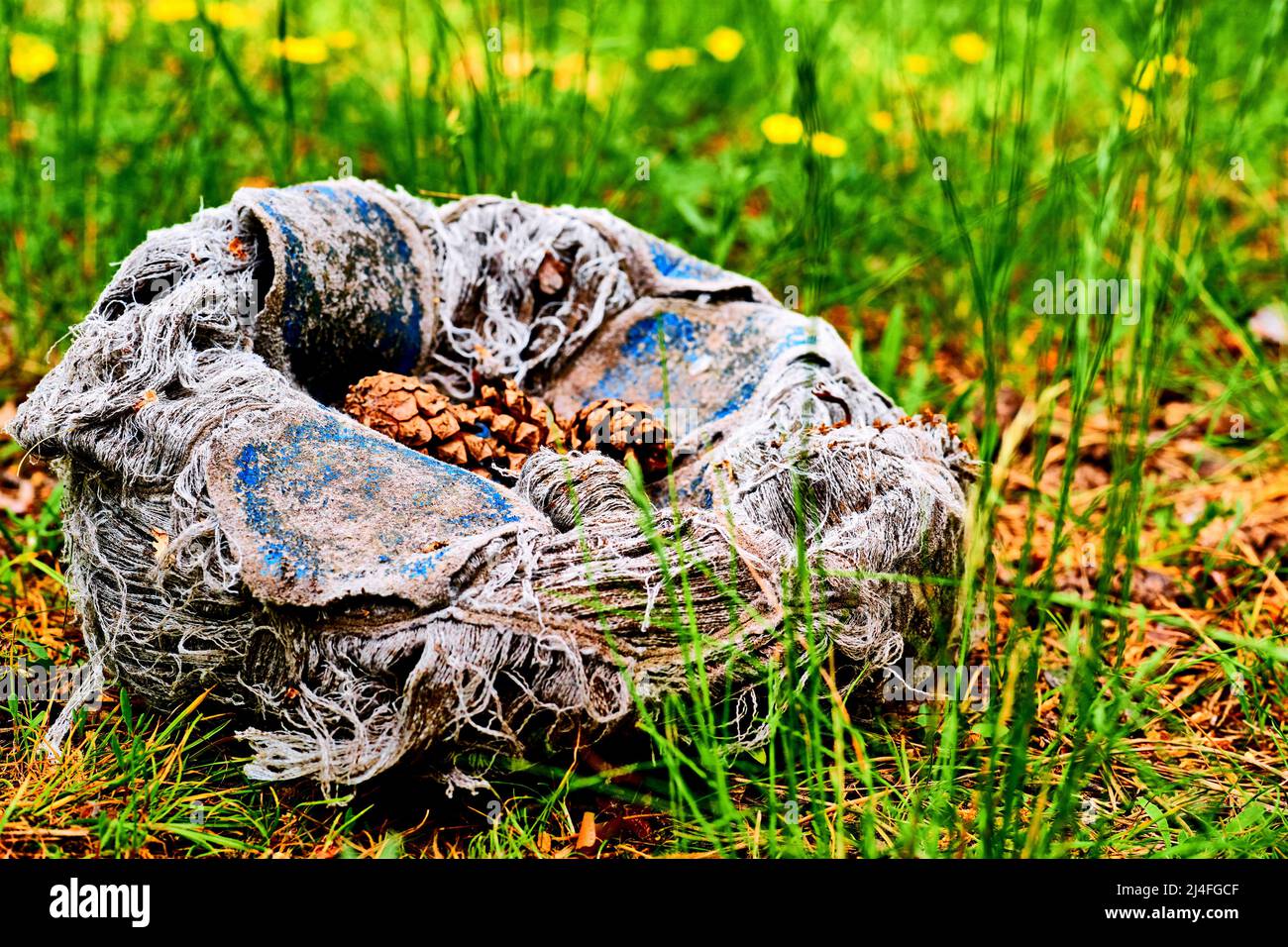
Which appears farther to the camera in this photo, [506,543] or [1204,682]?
[1204,682]

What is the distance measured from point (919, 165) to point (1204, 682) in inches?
60.1

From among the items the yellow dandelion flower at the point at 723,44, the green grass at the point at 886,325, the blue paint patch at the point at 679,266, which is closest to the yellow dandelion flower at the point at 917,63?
the green grass at the point at 886,325

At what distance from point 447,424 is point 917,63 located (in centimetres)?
181

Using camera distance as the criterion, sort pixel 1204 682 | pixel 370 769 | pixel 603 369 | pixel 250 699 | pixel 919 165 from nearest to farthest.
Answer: pixel 370 769 < pixel 250 699 < pixel 1204 682 < pixel 603 369 < pixel 919 165

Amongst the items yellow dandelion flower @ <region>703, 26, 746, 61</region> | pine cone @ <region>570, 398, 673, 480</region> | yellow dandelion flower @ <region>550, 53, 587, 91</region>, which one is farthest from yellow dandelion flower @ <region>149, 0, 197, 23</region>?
pine cone @ <region>570, 398, 673, 480</region>

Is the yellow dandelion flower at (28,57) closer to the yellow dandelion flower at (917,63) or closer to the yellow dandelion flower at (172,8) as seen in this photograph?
the yellow dandelion flower at (172,8)

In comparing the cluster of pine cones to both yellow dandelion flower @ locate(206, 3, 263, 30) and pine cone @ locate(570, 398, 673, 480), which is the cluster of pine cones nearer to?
pine cone @ locate(570, 398, 673, 480)

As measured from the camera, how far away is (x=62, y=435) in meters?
1.50

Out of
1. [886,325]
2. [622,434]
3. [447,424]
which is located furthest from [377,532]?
[886,325]

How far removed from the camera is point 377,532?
1.45 meters

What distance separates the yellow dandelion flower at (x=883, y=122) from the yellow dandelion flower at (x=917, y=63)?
5.8 inches

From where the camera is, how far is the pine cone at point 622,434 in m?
1.84

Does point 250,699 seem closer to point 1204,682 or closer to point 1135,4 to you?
point 1135,4

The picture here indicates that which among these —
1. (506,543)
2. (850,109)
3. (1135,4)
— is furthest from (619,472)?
(850,109)
